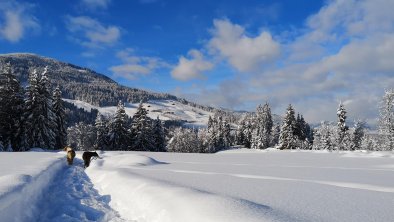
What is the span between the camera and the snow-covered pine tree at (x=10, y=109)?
4384cm

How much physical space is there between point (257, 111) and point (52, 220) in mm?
105688

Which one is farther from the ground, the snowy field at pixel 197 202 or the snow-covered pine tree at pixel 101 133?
the snow-covered pine tree at pixel 101 133

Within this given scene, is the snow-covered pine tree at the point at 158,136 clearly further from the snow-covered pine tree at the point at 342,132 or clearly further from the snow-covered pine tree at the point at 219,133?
the snow-covered pine tree at the point at 219,133

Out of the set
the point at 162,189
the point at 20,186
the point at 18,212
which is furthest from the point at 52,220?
the point at 162,189

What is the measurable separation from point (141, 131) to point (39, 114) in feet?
49.7

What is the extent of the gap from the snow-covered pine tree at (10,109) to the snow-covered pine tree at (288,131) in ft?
149

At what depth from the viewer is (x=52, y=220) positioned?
789 centimetres

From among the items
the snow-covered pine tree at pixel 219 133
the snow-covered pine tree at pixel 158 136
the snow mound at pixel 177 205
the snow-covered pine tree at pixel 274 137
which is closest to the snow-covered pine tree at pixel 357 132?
the snow-covered pine tree at pixel 274 137

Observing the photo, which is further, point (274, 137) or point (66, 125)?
point (274, 137)

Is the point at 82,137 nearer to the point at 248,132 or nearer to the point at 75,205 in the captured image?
the point at 248,132

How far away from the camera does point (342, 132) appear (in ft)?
228

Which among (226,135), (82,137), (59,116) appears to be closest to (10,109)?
(59,116)

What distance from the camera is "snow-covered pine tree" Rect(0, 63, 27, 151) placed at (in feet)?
144

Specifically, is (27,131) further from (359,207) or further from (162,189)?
(359,207)
